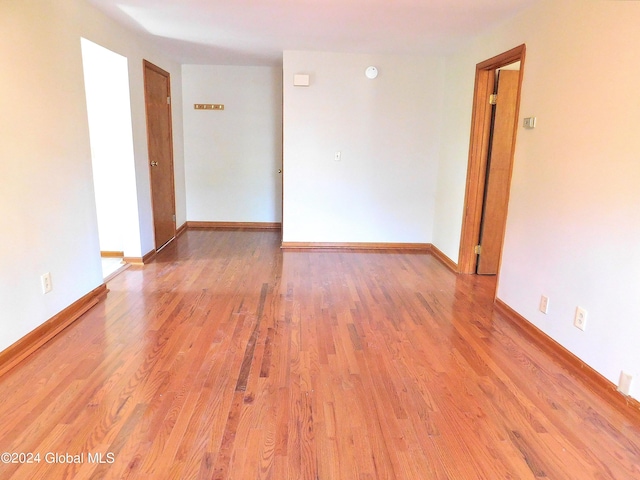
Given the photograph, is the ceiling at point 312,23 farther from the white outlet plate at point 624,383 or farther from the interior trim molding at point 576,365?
the white outlet plate at point 624,383

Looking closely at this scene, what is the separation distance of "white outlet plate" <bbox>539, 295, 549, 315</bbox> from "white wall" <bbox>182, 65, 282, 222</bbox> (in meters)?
4.03

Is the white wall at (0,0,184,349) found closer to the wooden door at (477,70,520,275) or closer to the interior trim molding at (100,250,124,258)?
the interior trim molding at (100,250,124,258)

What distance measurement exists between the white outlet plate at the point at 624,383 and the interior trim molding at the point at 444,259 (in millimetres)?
2202

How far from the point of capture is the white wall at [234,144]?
5664 mm

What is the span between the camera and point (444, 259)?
4.60 m

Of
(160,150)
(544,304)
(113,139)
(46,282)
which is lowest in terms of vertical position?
(544,304)

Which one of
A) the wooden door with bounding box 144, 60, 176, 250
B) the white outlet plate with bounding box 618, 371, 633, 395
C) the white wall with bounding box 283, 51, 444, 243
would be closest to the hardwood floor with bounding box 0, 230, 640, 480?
the white outlet plate with bounding box 618, 371, 633, 395

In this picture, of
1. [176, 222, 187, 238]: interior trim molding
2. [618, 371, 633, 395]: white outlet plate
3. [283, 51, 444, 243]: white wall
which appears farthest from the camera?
[176, 222, 187, 238]: interior trim molding

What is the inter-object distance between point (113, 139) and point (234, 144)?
6.79ft

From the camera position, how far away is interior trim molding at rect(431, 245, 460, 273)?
14.1 feet

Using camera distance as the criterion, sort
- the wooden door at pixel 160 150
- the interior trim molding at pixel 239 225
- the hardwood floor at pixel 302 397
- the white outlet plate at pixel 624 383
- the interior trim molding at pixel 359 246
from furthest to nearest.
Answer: the interior trim molding at pixel 239 225, the interior trim molding at pixel 359 246, the wooden door at pixel 160 150, the white outlet plate at pixel 624 383, the hardwood floor at pixel 302 397

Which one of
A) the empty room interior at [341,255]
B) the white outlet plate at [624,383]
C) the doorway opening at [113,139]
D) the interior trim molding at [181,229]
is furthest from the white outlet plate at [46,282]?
the white outlet plate at [624,383]

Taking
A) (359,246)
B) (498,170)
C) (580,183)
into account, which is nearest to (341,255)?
(359,246)

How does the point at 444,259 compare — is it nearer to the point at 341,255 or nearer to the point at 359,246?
the point at 359,246
